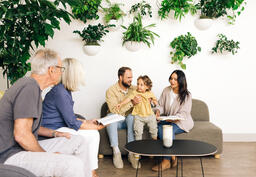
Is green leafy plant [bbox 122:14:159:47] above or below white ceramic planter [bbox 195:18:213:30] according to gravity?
below

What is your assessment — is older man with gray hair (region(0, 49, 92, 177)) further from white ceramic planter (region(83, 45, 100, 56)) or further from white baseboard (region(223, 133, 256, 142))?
white baseboard (region(223, 133, 256, 142))

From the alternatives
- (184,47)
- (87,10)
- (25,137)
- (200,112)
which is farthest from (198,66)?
(25,137)

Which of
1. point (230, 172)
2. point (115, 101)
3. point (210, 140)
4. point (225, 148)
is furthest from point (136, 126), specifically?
point (225, 148)

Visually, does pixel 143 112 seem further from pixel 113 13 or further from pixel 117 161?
pixel 113 13

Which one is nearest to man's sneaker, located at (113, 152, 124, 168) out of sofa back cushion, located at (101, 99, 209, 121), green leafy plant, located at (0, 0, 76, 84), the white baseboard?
sofa back cushion, located at (101, 99, 209, 121)

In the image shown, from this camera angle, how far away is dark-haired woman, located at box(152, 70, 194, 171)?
3.24 m

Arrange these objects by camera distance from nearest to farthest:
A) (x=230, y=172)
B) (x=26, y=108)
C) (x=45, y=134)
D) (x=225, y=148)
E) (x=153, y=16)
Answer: (x=26, y=108) < (x=45, y=134) < (x=230, y=172) < (x=225, y=148) < (x=153, y=16)

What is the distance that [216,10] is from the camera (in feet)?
12.9

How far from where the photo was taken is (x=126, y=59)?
4.16 meters

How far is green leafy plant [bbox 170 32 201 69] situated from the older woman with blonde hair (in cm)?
206

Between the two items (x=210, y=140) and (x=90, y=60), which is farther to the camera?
(x=90, y=60)

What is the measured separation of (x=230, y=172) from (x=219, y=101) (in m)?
1.55

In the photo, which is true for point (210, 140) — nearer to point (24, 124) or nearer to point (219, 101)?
point (219, 101)

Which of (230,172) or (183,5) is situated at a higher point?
(183,5)
